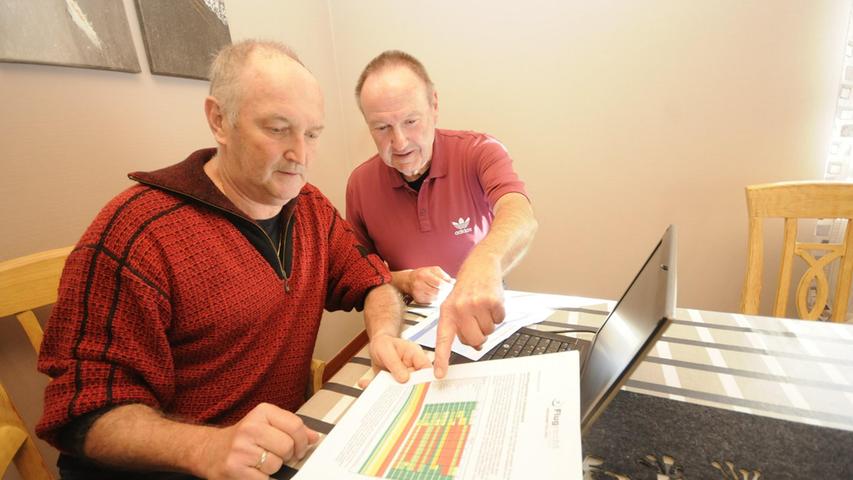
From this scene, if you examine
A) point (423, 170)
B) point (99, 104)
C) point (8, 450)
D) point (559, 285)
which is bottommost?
point (559, 285)

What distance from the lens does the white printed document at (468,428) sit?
436 millimetres

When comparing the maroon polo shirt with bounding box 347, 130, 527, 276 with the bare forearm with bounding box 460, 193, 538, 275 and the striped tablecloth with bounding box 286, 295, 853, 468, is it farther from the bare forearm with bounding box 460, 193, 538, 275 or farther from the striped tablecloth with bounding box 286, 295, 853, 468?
the striped tablecloth with bounding box 286, 295, 853, 468

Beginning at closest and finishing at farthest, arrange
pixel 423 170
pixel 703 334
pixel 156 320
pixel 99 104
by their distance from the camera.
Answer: pixel 156 320 < pixel 703 334 < pixel 99 104 < pixel 423 170

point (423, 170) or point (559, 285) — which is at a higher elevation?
point (423, 170)

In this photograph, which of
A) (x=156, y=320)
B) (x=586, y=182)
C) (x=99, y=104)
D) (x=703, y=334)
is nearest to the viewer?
(x=156, y=320)

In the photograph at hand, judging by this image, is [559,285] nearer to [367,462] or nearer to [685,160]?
[685,160]

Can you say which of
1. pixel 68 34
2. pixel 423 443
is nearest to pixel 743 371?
pixel 423 443

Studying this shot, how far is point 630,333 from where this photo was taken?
49 centimetres

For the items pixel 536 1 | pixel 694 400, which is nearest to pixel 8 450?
pixel 694 400

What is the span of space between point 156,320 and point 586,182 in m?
1.85

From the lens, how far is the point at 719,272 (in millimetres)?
1855

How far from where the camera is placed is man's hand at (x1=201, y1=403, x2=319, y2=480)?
521 mm

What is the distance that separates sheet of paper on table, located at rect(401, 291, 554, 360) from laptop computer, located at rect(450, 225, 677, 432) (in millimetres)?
26

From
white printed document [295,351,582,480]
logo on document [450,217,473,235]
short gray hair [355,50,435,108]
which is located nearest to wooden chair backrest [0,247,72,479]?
white printed document [295,351,582,480]
